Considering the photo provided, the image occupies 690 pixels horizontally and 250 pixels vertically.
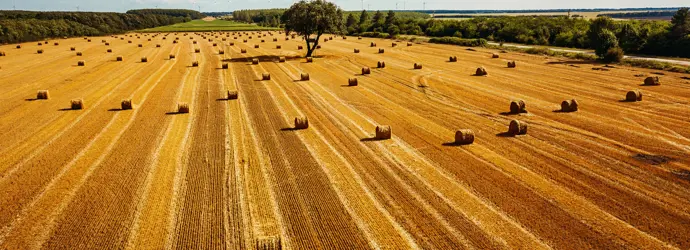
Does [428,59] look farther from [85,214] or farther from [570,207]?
[85,214]

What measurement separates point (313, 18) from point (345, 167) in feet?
104

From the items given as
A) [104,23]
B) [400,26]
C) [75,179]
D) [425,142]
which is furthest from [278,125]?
[104,23]

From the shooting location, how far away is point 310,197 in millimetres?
12680

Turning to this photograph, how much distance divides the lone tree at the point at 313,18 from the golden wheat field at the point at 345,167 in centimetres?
1655

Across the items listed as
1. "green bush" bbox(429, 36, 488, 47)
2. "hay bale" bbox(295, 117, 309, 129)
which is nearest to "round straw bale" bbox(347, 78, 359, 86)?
"hay bale" bbox(295, 117, 309, 129)

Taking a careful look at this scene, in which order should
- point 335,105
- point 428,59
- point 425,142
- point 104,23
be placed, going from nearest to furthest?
point 425,142
point 335,105
point 428,59
point 104,23

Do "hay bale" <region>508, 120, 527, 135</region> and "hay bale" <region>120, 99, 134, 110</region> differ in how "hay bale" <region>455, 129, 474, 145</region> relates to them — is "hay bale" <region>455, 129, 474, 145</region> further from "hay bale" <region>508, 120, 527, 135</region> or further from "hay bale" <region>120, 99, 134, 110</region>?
"hay bale" <region>120, 99, 134, 110</region>

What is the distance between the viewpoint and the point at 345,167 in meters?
15.0

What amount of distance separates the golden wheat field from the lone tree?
16547mm

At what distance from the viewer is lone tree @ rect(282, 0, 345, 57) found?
44156 mm

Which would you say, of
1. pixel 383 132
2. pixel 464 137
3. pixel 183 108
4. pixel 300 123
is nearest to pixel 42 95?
pixel 183 108

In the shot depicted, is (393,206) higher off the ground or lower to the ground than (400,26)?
lower

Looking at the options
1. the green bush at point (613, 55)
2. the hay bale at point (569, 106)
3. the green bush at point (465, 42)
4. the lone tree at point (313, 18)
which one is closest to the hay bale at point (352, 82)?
the hay bale at point (569, 106)

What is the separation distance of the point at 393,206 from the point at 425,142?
623 centimetres
